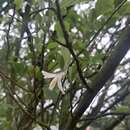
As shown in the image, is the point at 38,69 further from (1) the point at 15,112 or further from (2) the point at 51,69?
(1) the point at 15,112

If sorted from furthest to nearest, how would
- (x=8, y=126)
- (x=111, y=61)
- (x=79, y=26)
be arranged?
(x=8, y=126), (x=79, y=26), (x=111, y=61)

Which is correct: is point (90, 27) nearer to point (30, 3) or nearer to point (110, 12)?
point (110, 12)

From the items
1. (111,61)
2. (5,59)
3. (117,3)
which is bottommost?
(111,61)

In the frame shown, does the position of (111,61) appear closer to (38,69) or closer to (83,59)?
(83,59)

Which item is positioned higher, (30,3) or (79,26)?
(30,3)

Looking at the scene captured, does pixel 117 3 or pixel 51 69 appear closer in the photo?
pixel 117 3

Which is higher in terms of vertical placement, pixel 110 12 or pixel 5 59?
pixel 5 59

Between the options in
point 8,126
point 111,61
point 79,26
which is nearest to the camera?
point 111,61

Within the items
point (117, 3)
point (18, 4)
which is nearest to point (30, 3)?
point (18, 4)

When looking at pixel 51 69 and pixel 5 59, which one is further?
pixel 5 59
